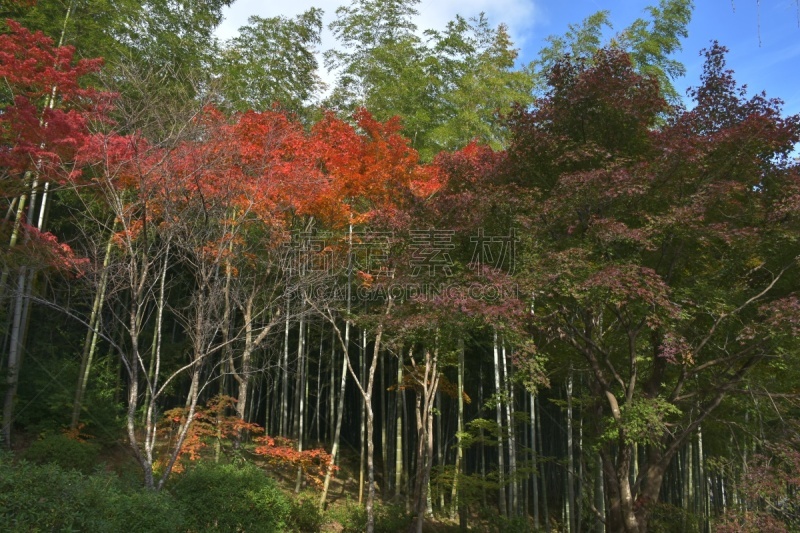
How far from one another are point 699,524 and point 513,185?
7110 millimetres

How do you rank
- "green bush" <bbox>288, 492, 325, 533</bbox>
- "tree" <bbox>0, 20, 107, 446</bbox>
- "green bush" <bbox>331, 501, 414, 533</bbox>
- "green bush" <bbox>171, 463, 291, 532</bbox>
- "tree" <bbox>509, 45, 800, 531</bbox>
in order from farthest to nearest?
"green bush" <bbox>331, 501, 414, 533</bbox> → "green bush" <bbox>288, 492, 325, 533</bbox> → "tree" <bbox>0, 20, 107, 446</bbox> → "green bush" <bbox>171, 463, 291, 532</bbox> → "tree" <bbox>509, 45, 800, 531</bbox>

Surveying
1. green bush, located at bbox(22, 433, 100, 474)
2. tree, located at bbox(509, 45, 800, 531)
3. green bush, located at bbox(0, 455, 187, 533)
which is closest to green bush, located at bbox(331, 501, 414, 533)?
tree, located at bbox(509, 45, 800, 531)

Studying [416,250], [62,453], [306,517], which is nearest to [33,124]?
[62,453]

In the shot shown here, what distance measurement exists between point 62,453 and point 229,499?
3.21 m

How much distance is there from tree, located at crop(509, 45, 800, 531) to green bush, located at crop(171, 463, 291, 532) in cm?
341

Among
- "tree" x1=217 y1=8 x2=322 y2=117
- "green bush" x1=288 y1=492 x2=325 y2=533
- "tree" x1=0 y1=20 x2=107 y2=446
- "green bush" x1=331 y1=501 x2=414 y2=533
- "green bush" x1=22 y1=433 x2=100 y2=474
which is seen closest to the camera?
"tree" x1=0 y1=20 x2=107 y2=446

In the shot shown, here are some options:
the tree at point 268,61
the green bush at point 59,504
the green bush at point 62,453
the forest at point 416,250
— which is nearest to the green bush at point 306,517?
the forest at point 416,250

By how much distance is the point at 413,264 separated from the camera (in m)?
6.15

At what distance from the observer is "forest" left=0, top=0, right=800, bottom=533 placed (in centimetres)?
481

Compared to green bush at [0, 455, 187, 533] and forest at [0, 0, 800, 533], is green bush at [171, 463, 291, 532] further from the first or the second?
green bush at [0, 455, 187, 533]

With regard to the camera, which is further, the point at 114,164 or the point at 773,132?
the point at 114,164

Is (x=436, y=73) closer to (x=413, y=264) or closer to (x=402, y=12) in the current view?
(x=402, y=12)

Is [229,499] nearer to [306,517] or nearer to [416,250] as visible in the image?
[306,517]

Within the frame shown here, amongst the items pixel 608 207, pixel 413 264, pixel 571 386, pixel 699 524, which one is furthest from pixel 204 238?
pixel 699 524
